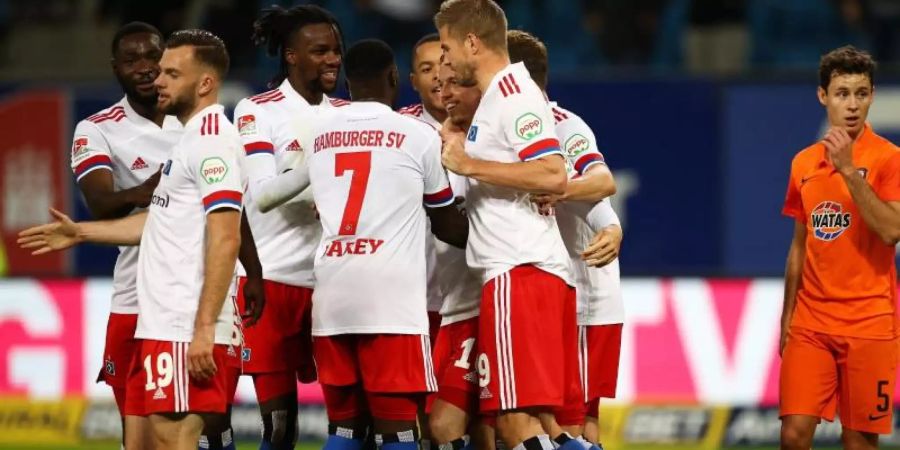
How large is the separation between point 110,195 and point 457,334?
5.48ft

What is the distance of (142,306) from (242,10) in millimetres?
7277

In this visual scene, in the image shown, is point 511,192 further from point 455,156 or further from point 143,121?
point 143,121

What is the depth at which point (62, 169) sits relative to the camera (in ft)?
38.6

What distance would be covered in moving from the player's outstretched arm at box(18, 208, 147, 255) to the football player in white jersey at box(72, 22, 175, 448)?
0.42 meters

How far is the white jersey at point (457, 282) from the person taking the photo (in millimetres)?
6801

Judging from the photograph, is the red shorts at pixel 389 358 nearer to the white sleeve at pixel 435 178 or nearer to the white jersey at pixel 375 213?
the white jersey at pixel 375 213

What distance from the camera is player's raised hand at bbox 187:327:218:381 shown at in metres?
5.98

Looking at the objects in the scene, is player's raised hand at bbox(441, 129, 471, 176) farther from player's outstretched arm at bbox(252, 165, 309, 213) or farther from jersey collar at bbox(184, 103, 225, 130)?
jersey collar at bbox(184, 103, 225, 130)

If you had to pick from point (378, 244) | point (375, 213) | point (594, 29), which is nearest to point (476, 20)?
point (375, 213)

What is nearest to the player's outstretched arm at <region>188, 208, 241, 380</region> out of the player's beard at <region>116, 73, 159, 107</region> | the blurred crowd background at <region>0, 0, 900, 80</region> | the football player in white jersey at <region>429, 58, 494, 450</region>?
the football player in white jersey at <region>429, 58, 494, 450</region>

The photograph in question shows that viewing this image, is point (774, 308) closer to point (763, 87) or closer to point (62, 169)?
point (763, 87)

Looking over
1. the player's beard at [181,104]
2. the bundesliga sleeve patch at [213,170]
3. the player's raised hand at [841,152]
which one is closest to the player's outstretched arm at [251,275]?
the bundesliga sleeve patch at [213,170]

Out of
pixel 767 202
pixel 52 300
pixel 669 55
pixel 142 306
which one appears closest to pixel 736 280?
pixel 767 202

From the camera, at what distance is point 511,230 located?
6.27 metres
